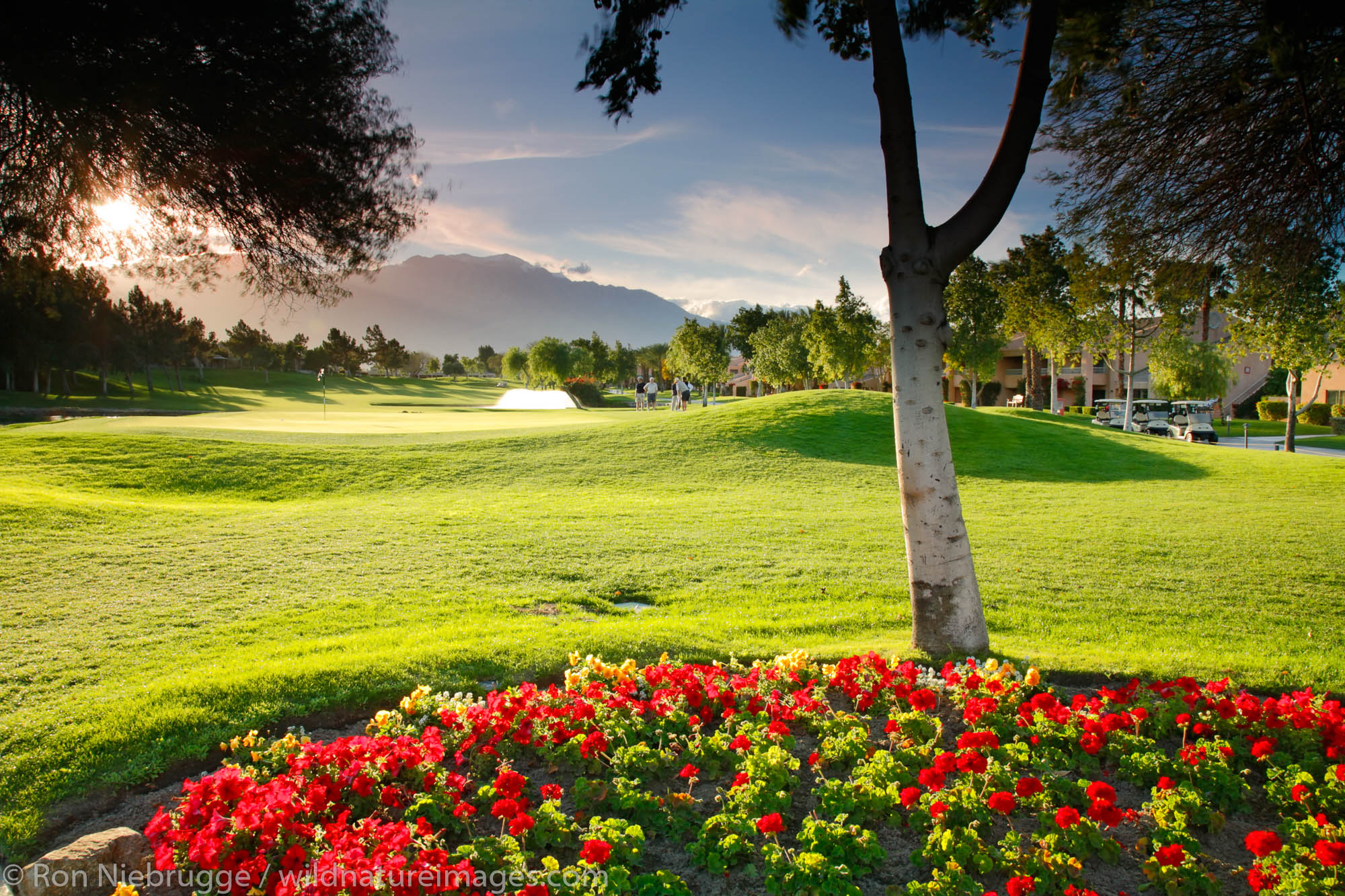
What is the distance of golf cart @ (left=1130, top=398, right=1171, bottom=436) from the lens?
1459 inches

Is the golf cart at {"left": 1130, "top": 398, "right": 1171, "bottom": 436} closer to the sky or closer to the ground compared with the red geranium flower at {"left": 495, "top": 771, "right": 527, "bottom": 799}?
closer to the sky

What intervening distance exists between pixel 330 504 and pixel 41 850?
11.2 m

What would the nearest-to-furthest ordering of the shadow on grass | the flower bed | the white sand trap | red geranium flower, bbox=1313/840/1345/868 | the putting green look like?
red geranium flower, bbox=1313/840/1345/868
the flower bed
the shadow on grass
the putting green
the white sand trap

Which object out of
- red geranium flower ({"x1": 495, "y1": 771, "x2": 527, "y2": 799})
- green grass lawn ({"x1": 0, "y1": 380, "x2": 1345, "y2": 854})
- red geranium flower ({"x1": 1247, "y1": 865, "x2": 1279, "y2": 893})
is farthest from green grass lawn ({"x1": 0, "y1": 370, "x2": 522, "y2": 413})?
red geranium flower ({"x1": 1247, "y1": 865, "x2": 1279, "y2": 893})

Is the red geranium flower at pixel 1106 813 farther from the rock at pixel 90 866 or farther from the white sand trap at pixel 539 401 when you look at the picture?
the white sand trap at pixel 539 401

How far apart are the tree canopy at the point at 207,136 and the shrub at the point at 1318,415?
57324 millimetres

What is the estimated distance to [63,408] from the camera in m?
42.7

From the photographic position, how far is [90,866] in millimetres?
3037

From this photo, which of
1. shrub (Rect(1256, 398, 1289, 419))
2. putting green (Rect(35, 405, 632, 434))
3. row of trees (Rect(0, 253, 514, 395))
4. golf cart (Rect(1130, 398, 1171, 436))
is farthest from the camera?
shrub (Rect(1256, 398, 1289, 419))

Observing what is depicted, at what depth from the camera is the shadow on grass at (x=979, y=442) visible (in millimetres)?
19844

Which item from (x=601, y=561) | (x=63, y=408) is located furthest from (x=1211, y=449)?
(x=63, y=408)

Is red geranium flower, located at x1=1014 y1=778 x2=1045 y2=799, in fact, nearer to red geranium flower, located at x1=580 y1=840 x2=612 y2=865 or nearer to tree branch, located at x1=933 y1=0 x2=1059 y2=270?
red geranium flower, located at x1=580 y1=840 x2=612 y2=865

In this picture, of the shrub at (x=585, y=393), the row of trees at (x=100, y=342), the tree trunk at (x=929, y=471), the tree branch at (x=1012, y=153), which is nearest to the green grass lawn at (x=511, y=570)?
the tree trunk at (x=929, y=471)

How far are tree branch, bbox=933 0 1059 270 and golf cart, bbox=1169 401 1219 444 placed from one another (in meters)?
36.1
